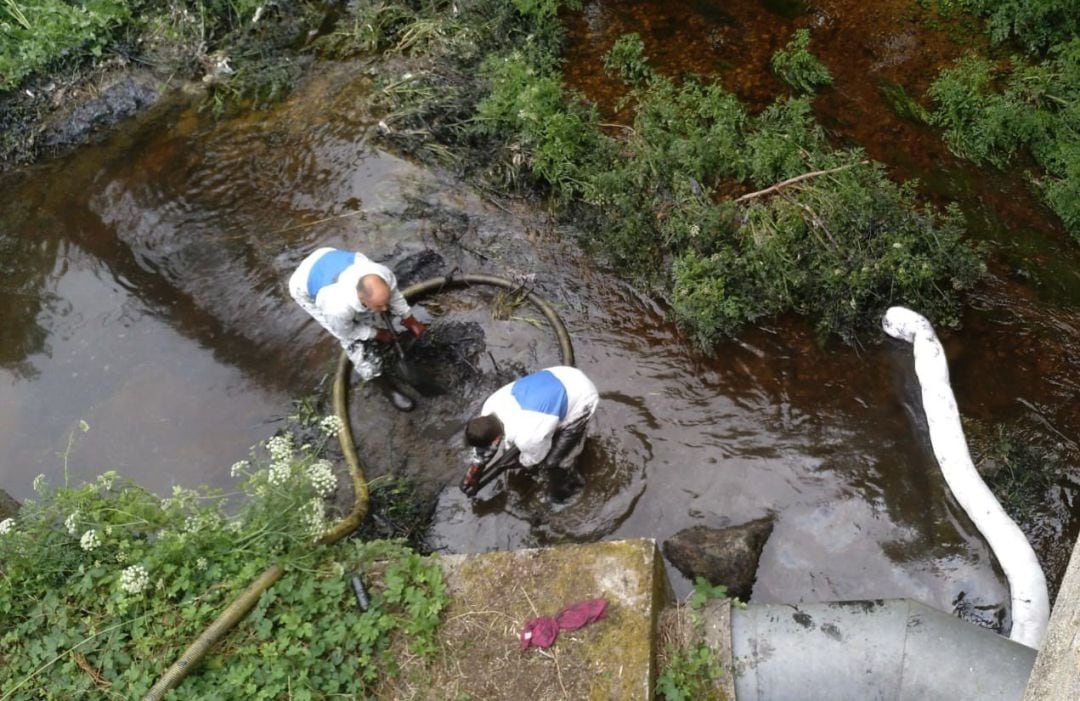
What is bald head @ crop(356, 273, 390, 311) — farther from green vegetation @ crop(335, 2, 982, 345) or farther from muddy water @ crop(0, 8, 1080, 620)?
green vegetation @ crop(335, 2, 982, 345)

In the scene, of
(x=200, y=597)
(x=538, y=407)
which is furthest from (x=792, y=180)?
(x=200, y=597)

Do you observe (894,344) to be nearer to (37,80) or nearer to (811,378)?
(811,378)

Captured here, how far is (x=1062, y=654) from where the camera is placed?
315 centimetres

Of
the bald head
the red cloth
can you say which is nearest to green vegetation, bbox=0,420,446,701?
the red cloth

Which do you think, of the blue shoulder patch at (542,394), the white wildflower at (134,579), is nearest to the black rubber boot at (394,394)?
the blue shoulder patch at (542,394)

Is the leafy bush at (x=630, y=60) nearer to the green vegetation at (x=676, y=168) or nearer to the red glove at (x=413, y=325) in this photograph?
the green vegetation at (x=676, y=168)

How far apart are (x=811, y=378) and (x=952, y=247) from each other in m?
1.73

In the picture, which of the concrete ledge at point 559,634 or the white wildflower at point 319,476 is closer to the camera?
the concrete ledge at point 559,634

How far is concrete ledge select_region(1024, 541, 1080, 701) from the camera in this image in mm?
3031

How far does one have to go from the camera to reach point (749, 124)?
26.5 feet

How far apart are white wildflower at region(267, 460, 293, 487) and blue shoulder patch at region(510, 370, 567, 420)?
1685 millimetres

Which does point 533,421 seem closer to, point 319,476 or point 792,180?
point 319,476

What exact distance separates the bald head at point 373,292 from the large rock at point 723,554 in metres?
2.99

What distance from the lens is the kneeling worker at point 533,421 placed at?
18.0 ft
